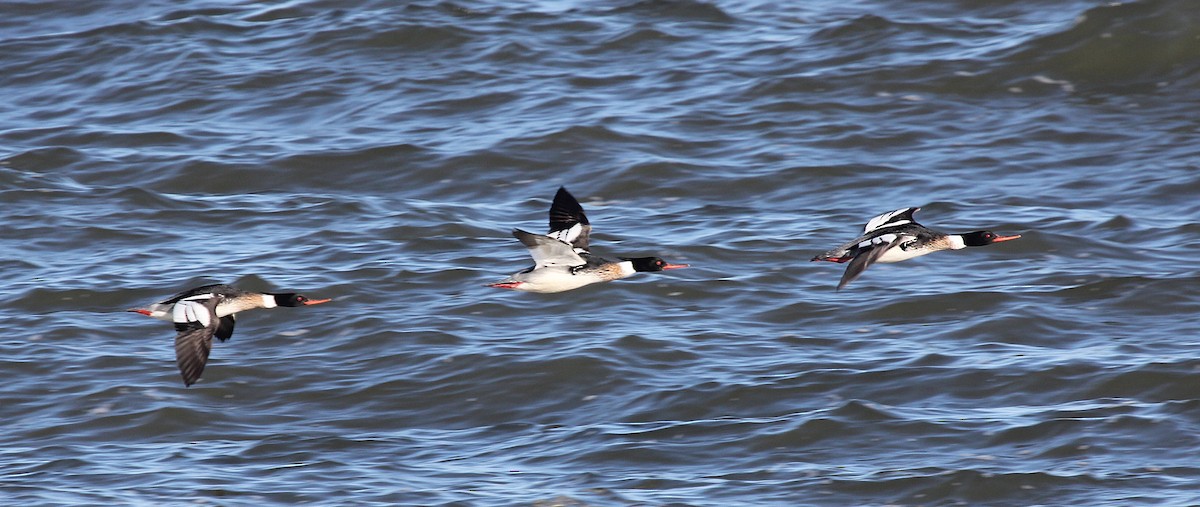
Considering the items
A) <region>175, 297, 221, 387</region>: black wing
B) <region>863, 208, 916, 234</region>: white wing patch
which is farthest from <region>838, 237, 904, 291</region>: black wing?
<region>175, 297, 221, 387</region>: black wing

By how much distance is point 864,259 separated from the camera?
30.6 feet

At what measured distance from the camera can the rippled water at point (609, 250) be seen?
951cm

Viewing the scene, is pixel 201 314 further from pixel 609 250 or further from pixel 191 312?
pixel 609 250

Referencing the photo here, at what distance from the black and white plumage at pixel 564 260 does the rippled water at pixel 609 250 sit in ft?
3.10

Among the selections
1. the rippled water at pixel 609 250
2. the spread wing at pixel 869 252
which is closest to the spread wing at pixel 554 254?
the rippled water at pixel 609 250

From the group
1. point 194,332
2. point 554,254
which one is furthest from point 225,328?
point 554,254

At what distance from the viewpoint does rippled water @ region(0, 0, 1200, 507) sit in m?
9.51

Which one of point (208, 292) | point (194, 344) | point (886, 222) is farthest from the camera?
point (886, 222)

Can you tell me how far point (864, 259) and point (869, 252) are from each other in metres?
0.19

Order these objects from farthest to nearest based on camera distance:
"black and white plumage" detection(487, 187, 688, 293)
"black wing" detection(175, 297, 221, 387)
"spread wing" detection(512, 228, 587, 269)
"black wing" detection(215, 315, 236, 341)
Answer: "black and white plumage" detection(487, 187, 688, 293) → "spread wing" detection(512, 228, 587, 269) → "black wing" detection(215, 315, 236, 341) → "black wing" detection(175, 297, 221, 387)

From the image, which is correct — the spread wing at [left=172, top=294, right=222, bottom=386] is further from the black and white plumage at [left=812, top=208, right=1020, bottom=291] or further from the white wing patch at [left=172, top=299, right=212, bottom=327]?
the black and white plumage at [left=812, top=208, right=1020, bottom=291]

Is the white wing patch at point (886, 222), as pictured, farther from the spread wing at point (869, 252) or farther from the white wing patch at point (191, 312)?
the white wing patch at point (191, 312)

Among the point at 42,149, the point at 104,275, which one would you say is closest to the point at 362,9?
the point at 42,149

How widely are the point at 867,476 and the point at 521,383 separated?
2639mm
